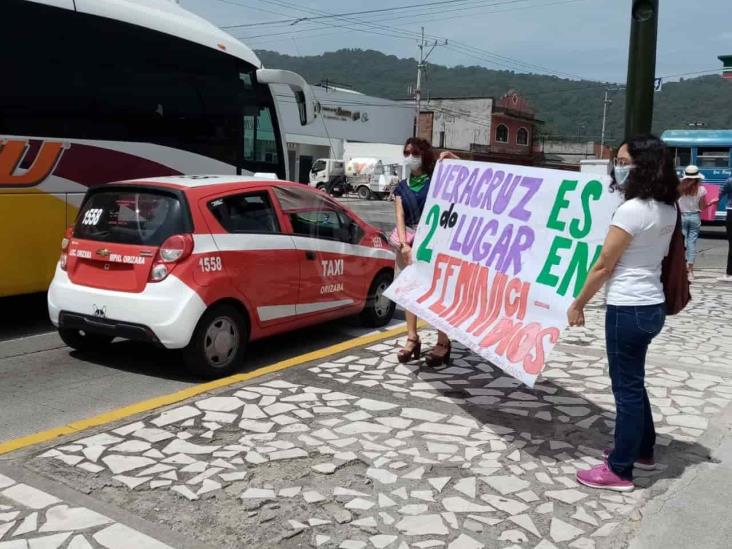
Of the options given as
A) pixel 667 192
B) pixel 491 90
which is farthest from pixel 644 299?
pixel 491 90

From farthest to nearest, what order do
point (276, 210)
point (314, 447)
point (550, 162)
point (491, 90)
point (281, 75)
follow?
1. point (491, 90)
2. point (550, 162)
3. point (281, 75)
4. point (276, 210)
5. point (314, 447)

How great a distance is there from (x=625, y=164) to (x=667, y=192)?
0.93 ft

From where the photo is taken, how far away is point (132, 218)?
5.87 meters

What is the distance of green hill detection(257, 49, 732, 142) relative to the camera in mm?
83812

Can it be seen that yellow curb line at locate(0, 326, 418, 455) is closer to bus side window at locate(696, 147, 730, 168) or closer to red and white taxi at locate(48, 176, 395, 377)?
red and white taxi at locate(48, 176, 395, 377)

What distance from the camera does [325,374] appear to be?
593 centimetres

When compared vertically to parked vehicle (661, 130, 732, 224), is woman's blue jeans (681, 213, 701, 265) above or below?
below

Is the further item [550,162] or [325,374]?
[550,162]

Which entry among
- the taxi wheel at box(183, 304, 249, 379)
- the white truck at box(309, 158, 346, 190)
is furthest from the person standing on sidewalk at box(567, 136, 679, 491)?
the white truck at box(309, 158, 346, 190)

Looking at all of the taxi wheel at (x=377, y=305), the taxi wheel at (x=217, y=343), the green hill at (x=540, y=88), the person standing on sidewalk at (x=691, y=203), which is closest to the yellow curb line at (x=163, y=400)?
the taxi wheel at (x=217, y=343)

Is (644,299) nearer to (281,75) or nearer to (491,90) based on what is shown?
(281,75)

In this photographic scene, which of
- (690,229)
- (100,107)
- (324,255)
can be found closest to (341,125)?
(690,229)

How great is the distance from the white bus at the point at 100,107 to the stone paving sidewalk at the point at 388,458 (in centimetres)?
348

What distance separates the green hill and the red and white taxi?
74541 mm
